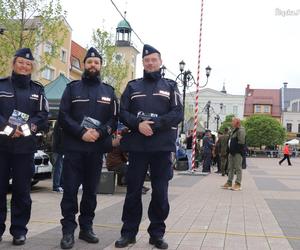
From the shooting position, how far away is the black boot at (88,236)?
219 inches

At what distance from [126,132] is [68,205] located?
1.03 m

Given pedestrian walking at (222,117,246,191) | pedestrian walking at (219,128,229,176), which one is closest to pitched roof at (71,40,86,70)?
pedestrian walking at (219,128,229,176)

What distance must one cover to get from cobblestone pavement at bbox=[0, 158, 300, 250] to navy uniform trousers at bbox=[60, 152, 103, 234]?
0.87 feet

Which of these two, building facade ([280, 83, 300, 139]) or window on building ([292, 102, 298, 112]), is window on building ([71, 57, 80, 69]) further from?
window on building ([292, 102, 298, 112])

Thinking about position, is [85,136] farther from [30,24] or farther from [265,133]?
[265,133]

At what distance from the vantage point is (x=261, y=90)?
349 ft

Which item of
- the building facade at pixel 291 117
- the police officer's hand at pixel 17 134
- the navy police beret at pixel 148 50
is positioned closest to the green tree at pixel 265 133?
the building facade at pixel 291 117

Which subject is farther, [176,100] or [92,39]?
[92,39]

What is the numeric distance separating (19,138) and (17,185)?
54cm

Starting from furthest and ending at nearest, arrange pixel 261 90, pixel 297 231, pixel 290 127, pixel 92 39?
pixel 261 90 → pixel 290 127 → pixel 92 39 → pixel 297 231

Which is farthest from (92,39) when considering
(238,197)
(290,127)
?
(290,127)

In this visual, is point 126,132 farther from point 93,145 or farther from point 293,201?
point 293,201

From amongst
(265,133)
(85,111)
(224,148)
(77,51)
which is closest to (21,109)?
(85,111)

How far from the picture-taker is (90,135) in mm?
5312
